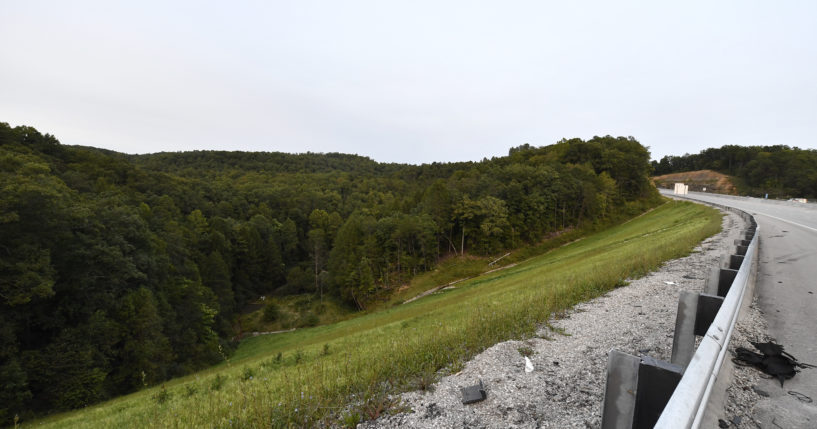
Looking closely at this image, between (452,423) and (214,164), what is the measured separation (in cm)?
19723

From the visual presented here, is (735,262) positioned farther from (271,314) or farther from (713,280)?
(271,314)

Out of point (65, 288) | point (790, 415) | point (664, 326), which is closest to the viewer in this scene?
point (790, 415)

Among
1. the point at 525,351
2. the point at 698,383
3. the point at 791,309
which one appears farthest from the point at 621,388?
the point at 791,309

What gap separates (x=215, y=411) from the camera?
5285 millimetres

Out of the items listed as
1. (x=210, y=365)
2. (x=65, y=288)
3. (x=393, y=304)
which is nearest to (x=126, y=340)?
(x=65, y=288)

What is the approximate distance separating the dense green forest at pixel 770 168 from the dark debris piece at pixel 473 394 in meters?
95.8

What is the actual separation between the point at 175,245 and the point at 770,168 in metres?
123

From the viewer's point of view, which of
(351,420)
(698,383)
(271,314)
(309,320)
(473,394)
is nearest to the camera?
(698,383)

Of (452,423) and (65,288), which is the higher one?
(452,423)

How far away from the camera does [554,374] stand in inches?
183

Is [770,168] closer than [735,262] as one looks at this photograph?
No

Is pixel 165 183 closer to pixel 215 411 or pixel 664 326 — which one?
pixel 215 411

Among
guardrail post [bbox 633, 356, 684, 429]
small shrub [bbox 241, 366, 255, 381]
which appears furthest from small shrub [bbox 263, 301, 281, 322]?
guardrail post [bbox 633, 356, 684, 429]

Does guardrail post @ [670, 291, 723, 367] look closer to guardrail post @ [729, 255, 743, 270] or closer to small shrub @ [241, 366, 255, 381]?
guardrail post @ [729, 255, 743, 270]
